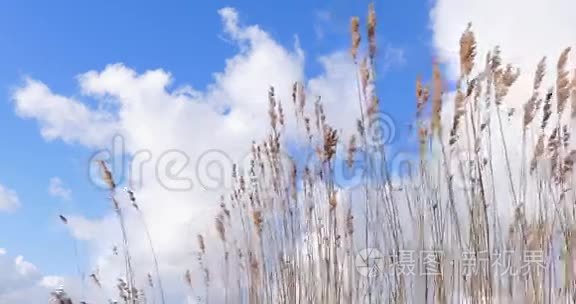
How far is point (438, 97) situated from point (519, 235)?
63 centimetres

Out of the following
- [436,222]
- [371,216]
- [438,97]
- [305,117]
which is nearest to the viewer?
[438,97]

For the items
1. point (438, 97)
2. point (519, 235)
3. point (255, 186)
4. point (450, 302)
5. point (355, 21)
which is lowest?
point (450, 302)

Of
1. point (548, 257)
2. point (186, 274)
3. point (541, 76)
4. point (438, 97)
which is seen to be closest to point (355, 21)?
point (438, 97)

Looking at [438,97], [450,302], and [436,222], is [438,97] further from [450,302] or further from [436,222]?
[450,302]

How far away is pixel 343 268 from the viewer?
2678 millimetres

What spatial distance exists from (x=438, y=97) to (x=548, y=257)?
29.2 inches

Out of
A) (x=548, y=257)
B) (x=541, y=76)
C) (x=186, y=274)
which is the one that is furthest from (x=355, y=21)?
(x=186, y=274)

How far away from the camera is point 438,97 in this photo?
221 centimetres

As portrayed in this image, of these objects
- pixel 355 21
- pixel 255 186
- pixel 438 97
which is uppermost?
pixel 355 21

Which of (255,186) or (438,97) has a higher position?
(438,97)

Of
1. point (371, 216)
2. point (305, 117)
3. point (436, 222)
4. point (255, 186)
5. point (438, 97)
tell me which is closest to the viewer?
point (438, 97)

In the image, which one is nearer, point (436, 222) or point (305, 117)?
point (436, 222)

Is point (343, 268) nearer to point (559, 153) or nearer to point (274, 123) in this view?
point (274, 123)

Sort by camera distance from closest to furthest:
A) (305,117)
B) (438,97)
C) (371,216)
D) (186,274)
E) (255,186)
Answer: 1. (438,97)
2. (371,216)
3. (305,117)
4. (255,186)
5. (186,274)
